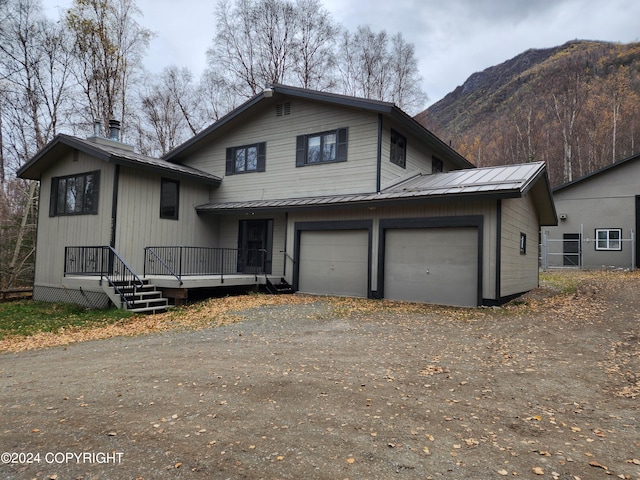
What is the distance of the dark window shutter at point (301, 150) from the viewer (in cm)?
1388

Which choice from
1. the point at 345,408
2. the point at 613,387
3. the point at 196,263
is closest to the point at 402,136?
the point at 196,263

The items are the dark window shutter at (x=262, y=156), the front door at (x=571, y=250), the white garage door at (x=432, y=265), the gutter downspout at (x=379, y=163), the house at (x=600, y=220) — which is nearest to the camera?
the white garage door at (x=432, y=265)

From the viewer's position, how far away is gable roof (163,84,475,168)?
39.8 ft

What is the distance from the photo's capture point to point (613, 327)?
7613 mm

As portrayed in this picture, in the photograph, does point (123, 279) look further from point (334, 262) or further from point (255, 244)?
point (334, 262)

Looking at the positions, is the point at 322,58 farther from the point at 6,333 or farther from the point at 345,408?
the point at 345,408

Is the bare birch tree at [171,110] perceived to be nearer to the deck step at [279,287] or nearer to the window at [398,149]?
the deck step at [279,287]

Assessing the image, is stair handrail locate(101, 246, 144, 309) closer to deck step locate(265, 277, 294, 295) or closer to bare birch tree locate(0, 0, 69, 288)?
deck step locate(265, 277, 294, 295)

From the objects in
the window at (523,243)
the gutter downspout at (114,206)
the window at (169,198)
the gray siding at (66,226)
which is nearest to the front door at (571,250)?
the window at (523,243)

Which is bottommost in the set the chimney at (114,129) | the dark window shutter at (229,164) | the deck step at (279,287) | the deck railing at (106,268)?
→ the deck step at (279,287)

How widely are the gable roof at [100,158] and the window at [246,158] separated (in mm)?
812

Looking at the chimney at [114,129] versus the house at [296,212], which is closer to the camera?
the house at [296,212]

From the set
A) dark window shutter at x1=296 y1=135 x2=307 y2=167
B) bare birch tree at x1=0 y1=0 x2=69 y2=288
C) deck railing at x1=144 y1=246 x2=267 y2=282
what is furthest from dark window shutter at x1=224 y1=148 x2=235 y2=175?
bare birch tree at x1=0 y1=0 x2=69 y2=288

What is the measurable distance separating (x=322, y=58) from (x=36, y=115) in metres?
15.4
